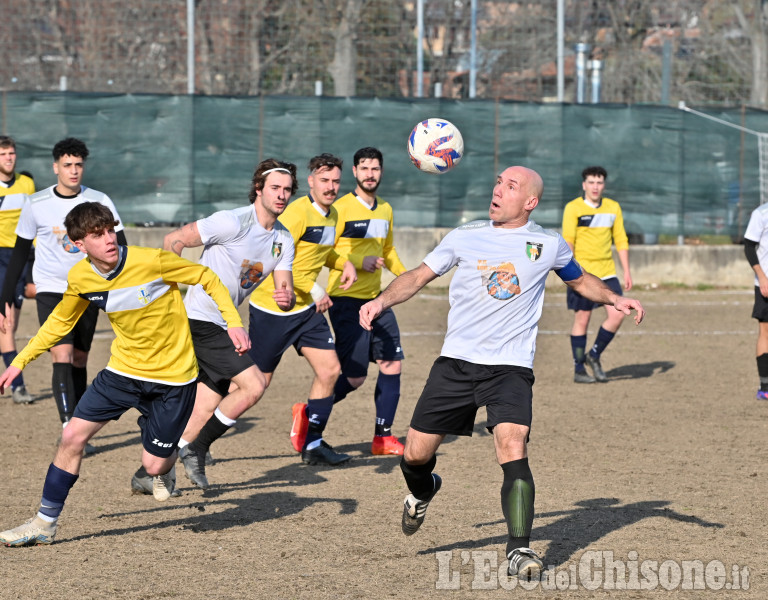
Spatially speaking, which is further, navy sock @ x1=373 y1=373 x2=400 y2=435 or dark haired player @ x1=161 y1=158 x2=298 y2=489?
navy sock @ x1=373 y1=373 x2=400 y2=435

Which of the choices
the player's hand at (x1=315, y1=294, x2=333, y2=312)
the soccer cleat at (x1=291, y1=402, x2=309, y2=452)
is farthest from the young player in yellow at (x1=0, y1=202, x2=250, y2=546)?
the soccer cleat at (x1=291, y1=402, x2=309, y2=452)

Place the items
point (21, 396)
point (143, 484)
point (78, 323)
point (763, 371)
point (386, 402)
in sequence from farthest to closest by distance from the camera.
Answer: point (763, 371)
point (21, 396)
point (78, 323)
point (386, 402)
point (143, 484)

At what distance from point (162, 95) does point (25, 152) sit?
2367 millimetres

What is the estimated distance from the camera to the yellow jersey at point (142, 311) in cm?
618

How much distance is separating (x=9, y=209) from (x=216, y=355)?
477 centimetres

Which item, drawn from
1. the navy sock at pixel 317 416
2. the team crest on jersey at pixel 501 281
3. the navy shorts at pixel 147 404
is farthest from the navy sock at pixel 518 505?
the navy sock at pixel 317 416

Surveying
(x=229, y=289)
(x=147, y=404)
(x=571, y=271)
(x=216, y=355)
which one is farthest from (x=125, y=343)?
(x=571, y=271)

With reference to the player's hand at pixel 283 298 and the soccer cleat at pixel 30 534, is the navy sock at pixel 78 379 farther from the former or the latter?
the soccer cleat at pixel 30 534

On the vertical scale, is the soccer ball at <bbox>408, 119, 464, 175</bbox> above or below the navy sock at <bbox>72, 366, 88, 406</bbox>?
above

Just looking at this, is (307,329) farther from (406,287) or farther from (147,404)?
(406,287)

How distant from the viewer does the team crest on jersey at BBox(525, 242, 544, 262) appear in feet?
19.2

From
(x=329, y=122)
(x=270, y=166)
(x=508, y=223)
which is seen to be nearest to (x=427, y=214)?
(x=329, y=122)

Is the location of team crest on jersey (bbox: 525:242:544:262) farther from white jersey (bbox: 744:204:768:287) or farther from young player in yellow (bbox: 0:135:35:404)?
young player in yellow (bbox: 0:135:35:404)

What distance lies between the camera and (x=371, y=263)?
29.0ft
